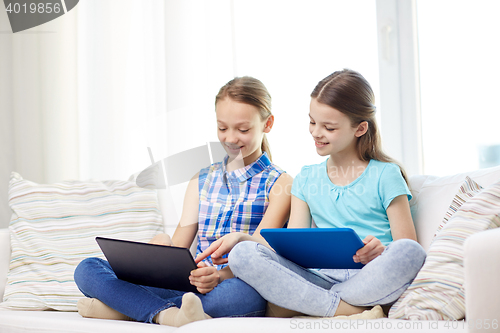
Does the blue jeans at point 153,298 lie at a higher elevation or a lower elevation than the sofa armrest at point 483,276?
lower

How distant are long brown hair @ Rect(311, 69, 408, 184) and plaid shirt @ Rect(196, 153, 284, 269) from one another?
0.95 ft

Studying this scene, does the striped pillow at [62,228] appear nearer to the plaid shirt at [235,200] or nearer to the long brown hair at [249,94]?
the plaid shirt at [235,200]

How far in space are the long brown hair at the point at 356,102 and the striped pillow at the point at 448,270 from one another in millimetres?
388

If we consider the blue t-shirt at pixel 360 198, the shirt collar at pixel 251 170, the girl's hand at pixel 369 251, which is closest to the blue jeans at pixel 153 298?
the girl's hand at pixel 369 251

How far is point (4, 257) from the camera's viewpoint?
4.50 ft

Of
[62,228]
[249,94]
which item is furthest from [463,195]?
[62,228]

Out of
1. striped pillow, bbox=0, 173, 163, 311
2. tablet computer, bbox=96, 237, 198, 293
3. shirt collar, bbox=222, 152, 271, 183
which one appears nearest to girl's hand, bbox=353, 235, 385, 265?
tablet computer, bbox=96, 237, 198, 293

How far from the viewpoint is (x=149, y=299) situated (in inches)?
40.4

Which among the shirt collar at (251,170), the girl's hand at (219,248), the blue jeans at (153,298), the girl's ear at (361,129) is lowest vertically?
the blue jeans at (153,298)

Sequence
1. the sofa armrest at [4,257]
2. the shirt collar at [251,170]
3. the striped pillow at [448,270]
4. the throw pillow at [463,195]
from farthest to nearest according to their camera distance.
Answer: the shirt collar at [251,170] → the sofa armrest at [4,257] → the throw pillow at [463,195] → the striped pillow at [448,270]

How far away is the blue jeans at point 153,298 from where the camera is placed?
1.00m

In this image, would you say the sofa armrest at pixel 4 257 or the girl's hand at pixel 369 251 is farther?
the sofa armrest at pixel 4 257

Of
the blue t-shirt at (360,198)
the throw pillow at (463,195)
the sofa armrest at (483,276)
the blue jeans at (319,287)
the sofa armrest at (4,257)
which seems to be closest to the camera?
the sofa armrest at (483,276)

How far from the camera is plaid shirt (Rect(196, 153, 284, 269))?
1.41 m
